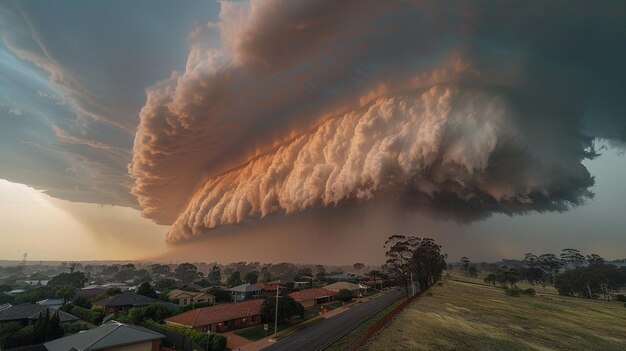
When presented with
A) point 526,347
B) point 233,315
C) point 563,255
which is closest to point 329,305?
point 233,315

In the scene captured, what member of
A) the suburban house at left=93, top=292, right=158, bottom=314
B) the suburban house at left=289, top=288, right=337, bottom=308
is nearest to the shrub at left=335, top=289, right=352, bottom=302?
the suburban house at left=289, top=288, right=337, bottom=308

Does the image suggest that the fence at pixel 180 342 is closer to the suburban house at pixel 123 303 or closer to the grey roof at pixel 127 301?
the suburban house at pixel 123 303

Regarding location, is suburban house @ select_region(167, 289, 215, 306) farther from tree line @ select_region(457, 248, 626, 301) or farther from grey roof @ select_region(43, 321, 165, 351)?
tree line @ select_region(457, 248, 626, 301)

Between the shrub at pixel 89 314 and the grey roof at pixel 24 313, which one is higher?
the grey roof at pixel 24 313

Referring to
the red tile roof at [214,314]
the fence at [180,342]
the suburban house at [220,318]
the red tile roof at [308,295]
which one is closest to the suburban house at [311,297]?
the red tile roof at [308,295]

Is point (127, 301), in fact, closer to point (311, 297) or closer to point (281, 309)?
point (281, 309)

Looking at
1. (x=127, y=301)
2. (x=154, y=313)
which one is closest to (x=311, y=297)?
(x=154, y=313)
